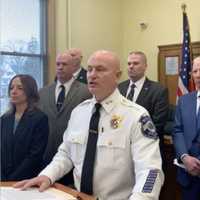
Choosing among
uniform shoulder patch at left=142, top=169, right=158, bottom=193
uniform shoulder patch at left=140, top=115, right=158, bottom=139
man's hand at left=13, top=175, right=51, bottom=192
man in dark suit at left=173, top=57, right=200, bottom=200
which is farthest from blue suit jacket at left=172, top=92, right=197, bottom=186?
man's hand at left=13, top=175, right=51, bottom=192

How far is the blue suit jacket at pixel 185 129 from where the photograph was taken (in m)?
2.85

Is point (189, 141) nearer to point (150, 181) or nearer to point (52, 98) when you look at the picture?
point (52, 98)

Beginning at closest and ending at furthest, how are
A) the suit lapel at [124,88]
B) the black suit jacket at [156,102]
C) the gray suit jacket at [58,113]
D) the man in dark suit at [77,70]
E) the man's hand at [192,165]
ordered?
the man's hand at [192,165] < the gray suit jacket at [58,113] < the black suit jacket at [156,102] < the man in dark suit at [77,70] < the suit lapel at [124,88]

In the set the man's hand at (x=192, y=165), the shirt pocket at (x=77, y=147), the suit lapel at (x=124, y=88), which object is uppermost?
the suit lapel at (x=124, y=88)

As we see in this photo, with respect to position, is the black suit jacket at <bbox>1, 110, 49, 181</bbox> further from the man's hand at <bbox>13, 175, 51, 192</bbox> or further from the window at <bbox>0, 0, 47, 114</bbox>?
the window at <bbox>0, 0, 47, 114</bbox>

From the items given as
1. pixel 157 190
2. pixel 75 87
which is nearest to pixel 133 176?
pixel 157 190

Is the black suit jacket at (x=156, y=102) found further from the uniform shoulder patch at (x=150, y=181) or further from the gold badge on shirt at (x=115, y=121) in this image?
the uniform shoulder patch at (x=150, y=181)

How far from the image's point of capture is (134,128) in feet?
6.02

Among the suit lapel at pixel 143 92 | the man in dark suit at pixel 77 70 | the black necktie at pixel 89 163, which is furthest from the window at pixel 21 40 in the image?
the black necktie at pixel 89 163

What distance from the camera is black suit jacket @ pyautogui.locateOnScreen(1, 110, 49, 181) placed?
2543mm

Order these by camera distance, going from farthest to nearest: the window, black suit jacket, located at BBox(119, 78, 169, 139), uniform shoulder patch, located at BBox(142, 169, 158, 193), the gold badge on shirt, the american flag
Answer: the window
the american flag
black suit jacket, located at BBox(119, 78, 169, 139)
the gold badge on shirt
uniform shoulder patch, located at BBox(142, 169, 158, 193)

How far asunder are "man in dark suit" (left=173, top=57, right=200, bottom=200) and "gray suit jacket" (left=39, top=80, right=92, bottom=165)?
75cm

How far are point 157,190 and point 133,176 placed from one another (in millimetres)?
195

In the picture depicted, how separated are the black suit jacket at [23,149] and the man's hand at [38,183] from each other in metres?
0.80
